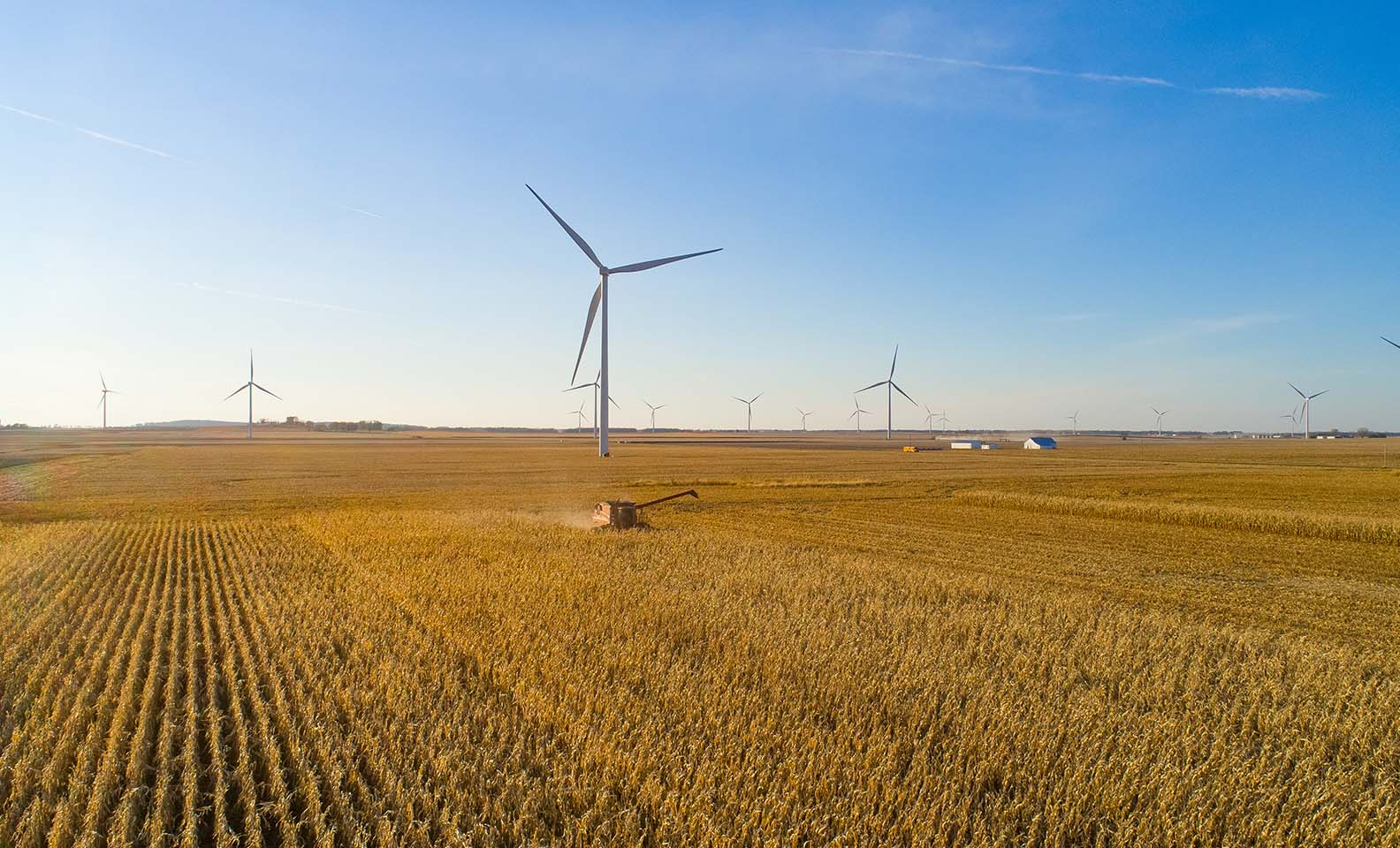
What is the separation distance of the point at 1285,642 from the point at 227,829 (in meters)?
15.0

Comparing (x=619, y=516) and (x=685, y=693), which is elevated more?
(x=619, y=516)

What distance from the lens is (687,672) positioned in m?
9.67

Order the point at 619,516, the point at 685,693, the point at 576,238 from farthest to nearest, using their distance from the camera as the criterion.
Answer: the point at 576,238, the point at 619,516, the point at 685,693

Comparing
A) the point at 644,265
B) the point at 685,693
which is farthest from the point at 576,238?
the point at 685,693

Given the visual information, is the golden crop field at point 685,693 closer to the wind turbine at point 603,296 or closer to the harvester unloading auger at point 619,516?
the harvester unloading auger at point 619,516

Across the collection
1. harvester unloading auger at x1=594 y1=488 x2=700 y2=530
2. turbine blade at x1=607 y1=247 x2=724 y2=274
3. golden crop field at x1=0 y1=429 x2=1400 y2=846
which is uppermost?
turbine blade at x1=607 y1=247 x2=724 y2=274

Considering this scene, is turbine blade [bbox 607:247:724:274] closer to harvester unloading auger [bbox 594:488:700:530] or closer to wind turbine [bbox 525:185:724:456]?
wind turbine [bbox 525:185:724:456]

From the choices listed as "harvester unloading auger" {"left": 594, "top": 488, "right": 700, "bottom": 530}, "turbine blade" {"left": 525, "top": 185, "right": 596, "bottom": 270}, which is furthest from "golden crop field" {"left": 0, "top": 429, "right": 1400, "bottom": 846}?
"turbine blade" {"left": 525, "top": 185, "right": 596, "bottom": 270}

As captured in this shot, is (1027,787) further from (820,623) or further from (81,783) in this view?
(81,783)

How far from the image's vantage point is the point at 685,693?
8906 millimetres

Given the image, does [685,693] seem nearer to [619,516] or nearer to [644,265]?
[619,516]

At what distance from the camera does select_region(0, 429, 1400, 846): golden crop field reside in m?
6.38

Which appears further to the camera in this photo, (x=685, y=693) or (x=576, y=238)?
(x=576, y=238)

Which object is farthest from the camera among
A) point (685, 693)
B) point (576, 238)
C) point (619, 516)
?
point (576, 238)
